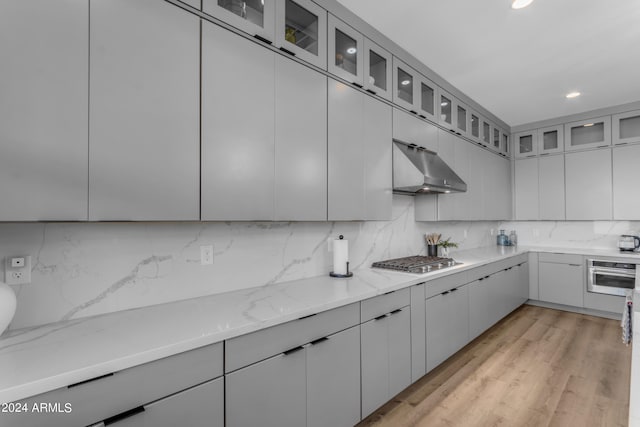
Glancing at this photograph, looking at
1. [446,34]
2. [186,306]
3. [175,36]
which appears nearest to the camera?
[175,36]

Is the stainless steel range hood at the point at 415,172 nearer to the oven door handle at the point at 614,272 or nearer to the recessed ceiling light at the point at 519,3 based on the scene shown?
the recessed ceiling light at the point at 519,3

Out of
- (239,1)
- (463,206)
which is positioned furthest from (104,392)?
(463,206)

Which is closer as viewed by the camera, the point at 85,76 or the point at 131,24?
the point at 85,76

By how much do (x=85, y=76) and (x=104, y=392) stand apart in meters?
1.13

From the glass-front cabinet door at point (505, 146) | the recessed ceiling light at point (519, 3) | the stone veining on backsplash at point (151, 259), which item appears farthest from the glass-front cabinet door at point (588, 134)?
the stone veining on backsplash at point (151, 259)

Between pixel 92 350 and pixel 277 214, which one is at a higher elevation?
pixel 277 214

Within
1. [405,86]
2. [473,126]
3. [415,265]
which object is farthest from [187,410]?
[473,126]

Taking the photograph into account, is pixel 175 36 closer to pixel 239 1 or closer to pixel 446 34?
pixel 239 1

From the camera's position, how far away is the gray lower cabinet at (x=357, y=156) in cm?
219

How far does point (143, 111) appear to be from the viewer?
135cm

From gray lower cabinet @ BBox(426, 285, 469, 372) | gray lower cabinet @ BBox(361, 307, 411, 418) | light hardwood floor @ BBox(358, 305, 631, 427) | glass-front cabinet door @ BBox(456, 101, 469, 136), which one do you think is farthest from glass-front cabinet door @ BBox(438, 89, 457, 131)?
light hardwood floor @ BBox(358, 305, 631, 427)

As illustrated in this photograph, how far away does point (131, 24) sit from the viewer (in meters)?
1.32

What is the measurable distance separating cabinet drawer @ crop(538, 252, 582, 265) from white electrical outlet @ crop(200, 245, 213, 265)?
4.70 m

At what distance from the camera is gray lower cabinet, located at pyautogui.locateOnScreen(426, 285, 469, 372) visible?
8.33ft
